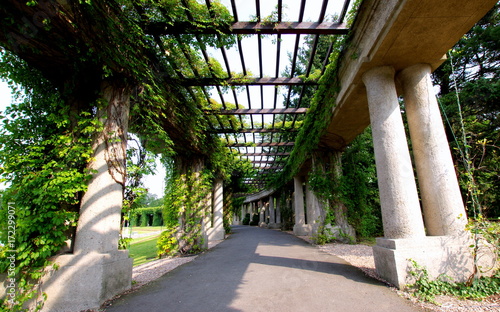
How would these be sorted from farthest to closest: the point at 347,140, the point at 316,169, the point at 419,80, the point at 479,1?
the point at 316,169
the point at 347,140
the point at 419,80
the point at 479,1

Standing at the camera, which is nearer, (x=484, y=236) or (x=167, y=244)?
(x=484, y=236)

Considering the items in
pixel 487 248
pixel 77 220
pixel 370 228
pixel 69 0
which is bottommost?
pixel 370 228

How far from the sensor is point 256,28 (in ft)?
14.0

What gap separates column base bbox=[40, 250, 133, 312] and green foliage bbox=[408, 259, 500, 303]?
4043mm

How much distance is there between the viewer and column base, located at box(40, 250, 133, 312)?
9.03 feet

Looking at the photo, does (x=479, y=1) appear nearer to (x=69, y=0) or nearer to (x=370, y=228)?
(x=69, y=0)

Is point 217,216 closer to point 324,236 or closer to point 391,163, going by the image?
point 324,236

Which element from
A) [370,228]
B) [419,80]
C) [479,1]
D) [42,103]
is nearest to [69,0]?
[42,103]

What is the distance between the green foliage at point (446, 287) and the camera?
2.58 meters

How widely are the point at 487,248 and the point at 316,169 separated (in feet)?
17.9

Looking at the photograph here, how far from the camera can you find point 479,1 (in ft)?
8.61

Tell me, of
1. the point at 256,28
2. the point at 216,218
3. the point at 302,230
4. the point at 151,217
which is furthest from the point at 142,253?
the point at 151,217

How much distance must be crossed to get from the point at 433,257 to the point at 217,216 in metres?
9.92

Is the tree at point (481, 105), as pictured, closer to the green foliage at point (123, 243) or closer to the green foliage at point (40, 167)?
the green foliage at point (123, 243)
